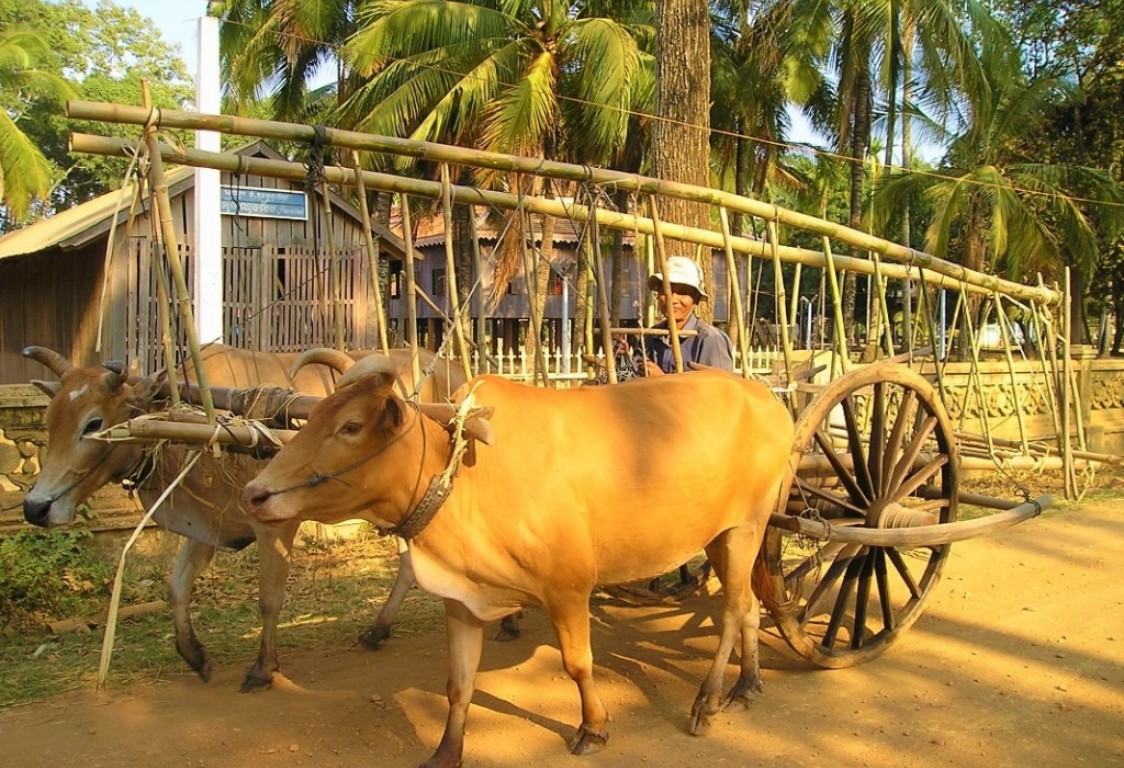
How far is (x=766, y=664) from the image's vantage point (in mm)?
5535

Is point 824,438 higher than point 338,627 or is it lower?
higher

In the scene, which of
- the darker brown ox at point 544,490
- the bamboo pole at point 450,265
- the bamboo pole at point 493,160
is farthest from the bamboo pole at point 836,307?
the bamboo pole at point 450,265

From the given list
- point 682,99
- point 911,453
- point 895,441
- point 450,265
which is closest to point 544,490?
point 450,265

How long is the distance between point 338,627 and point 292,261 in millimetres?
5430

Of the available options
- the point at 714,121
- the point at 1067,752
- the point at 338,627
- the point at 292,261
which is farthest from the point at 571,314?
the point at 1067,752

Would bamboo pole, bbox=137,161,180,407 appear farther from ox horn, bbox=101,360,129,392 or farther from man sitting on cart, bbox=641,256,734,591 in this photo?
man sitting on cart, bbox=641,256,734,591

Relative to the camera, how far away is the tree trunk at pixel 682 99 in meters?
8.65

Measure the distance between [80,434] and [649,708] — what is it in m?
3.21

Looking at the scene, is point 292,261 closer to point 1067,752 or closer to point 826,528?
point 826,528

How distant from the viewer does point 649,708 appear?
488 cm

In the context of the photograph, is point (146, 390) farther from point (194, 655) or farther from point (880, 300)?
point (880, 300)

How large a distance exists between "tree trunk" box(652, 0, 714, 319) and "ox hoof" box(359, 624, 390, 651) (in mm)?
4135

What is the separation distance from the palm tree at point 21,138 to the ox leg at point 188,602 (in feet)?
59.9

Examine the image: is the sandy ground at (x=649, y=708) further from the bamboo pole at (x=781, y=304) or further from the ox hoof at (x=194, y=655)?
the bamboo pole at (x=781, y=304)
